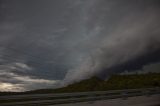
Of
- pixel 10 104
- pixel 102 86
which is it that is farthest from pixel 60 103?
pixel 102 86

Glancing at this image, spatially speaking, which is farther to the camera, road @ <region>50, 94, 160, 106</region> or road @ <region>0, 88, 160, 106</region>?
road @ <region>50, 94, 160, 106</region>

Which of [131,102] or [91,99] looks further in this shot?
[131,102]

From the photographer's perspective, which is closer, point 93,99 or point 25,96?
point 25,96

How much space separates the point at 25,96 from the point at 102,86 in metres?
22.1

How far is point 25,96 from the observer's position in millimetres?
16828

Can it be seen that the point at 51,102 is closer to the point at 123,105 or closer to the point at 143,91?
the point at 123,105

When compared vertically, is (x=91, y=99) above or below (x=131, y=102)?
above

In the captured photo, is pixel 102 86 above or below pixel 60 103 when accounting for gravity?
above

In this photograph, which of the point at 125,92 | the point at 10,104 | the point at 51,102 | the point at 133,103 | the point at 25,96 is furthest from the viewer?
the point at 125,92

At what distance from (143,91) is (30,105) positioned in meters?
11.9

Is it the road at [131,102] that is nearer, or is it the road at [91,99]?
the road at [91,99]

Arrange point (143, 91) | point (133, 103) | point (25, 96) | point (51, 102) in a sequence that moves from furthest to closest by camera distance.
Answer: point (143, 91) → point (133, 103) → point (51, 102) → point (25, 96)

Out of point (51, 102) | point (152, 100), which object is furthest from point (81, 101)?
point (152, 100)

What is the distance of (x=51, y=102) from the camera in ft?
60.2
